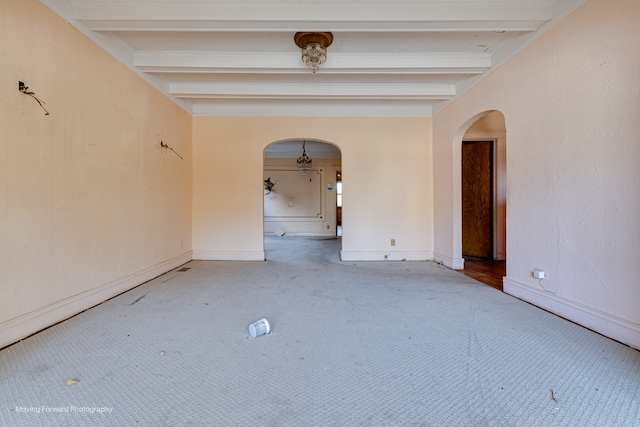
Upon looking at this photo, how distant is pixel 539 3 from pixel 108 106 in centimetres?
400

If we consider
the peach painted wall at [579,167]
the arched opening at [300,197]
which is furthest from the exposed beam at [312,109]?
the arched opening at [300,197]

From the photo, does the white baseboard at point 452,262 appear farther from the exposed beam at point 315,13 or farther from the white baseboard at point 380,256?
the exposed beam at point 315,13

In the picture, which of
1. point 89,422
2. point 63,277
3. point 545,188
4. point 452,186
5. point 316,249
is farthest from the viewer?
point 316,249

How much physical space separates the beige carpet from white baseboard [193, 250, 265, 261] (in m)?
1.67

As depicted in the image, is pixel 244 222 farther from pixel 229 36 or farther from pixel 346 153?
pixel 229 36

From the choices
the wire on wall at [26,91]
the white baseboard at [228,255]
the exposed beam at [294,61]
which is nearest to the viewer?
the wire on wall at [26,91]

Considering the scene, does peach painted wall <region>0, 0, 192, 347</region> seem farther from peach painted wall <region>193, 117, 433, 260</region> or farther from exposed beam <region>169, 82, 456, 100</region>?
peach painted wall <region>193, 117, 433, 260</region>

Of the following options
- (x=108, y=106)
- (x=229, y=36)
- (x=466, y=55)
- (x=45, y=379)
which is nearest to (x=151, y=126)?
(x=108, y=106)

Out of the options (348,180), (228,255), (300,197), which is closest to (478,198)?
(348,180)

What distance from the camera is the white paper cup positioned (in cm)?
164

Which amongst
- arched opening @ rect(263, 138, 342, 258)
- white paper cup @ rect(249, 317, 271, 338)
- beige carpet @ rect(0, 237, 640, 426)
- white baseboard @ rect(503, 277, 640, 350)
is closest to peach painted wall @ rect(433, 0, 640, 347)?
white baseboard @ rect(503, 277, 640, 350)

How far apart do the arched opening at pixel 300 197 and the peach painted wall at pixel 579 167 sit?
18.1ft

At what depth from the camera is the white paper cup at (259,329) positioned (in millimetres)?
1644

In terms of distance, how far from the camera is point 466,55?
2.67 metres
